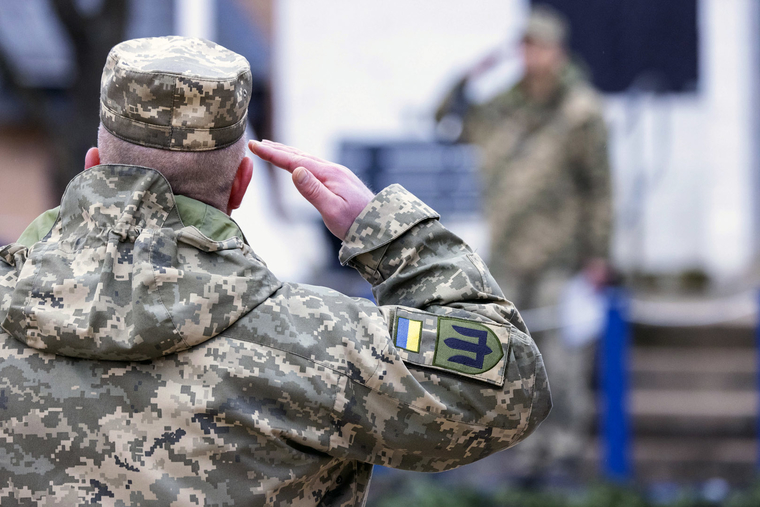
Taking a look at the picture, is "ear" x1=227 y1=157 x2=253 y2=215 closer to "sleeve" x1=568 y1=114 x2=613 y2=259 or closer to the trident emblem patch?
the trident emblem patch

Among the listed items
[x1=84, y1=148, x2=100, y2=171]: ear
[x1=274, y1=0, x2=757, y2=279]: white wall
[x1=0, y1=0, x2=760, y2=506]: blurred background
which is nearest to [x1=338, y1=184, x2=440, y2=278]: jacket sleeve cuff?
[x1=84, y1=148, x2=100, y2=171]: ear

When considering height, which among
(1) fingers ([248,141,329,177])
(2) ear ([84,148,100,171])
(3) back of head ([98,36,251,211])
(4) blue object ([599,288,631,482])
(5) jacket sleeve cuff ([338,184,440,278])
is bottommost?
(4) blue object ([599,288,631,482])

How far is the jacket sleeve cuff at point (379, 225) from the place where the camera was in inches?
64.7

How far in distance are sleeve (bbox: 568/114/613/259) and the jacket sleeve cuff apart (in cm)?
352

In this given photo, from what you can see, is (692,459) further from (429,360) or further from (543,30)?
(429,360)

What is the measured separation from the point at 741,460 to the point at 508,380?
451 cm

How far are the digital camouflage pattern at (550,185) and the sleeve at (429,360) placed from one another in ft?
11.6

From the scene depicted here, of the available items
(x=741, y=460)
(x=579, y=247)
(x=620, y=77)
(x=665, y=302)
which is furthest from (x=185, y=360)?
(x=620, y=77)

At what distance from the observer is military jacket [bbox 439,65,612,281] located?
5.04m

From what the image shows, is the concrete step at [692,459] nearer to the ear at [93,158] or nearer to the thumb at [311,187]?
the thumb at [311,187]

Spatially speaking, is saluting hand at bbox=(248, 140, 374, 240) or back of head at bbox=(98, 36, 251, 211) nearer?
back of head at bbox=(98, 36, 251, 211)

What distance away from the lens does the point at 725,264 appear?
289 inches

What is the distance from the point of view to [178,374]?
1450mm

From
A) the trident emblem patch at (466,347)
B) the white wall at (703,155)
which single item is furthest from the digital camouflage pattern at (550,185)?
the trident emblem patch at (466,347)
